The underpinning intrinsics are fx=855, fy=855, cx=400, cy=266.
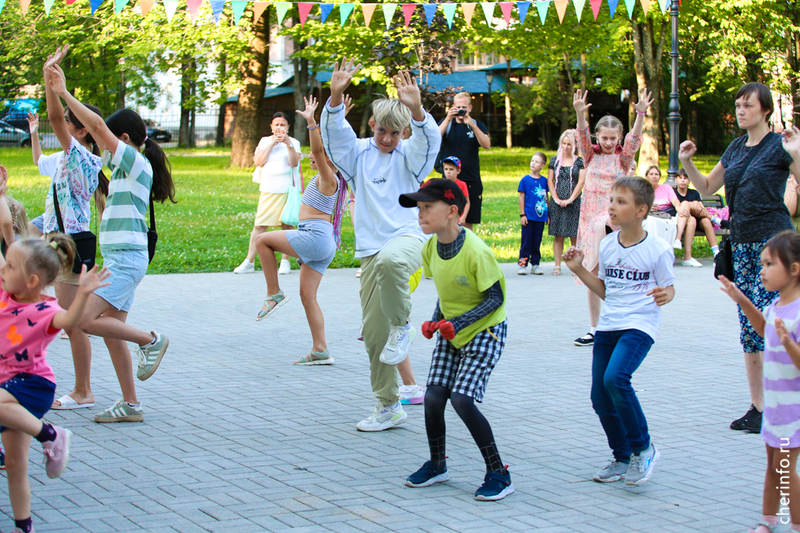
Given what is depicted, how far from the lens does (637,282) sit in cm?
426

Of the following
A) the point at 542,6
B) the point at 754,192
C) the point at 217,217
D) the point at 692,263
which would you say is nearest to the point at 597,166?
the point at 754,192

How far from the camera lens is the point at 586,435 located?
507 centimetres

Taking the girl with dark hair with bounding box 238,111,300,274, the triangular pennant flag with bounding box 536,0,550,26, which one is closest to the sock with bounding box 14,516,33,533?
the girl with dark hair with bounding box 238,111,300,274

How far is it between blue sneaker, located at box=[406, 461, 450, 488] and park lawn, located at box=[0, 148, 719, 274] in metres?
3.50

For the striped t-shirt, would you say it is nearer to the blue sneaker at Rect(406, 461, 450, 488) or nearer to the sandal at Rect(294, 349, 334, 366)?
the sandal at Rect(294, 349, 334, 366)

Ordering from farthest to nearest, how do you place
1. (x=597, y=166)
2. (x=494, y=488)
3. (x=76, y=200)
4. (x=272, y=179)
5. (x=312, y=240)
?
(x=272, y=179)
(x=597, y=166)
(x=312, y=240)
(x=76, y=200)
(x=494, y=488)

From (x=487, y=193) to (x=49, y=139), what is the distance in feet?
87.9

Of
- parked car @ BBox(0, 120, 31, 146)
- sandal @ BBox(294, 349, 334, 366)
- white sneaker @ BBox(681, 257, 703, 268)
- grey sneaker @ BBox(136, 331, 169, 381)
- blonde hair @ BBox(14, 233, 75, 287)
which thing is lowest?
sandal @ BBox(294, 349, 334, 366)

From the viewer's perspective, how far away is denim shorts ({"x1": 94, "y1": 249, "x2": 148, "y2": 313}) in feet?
16.6

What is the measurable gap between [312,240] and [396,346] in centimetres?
202

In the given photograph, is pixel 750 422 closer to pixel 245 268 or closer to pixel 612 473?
pixel 612 473

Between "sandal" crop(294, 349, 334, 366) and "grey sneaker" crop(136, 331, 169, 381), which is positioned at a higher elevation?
"grey sneaker" crop(136, 331, 169, 381)

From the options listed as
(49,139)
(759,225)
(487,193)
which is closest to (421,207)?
(759,225)

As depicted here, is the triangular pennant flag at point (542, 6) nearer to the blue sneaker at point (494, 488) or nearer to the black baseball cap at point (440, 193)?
the black baseball cap at point (440, 193)
